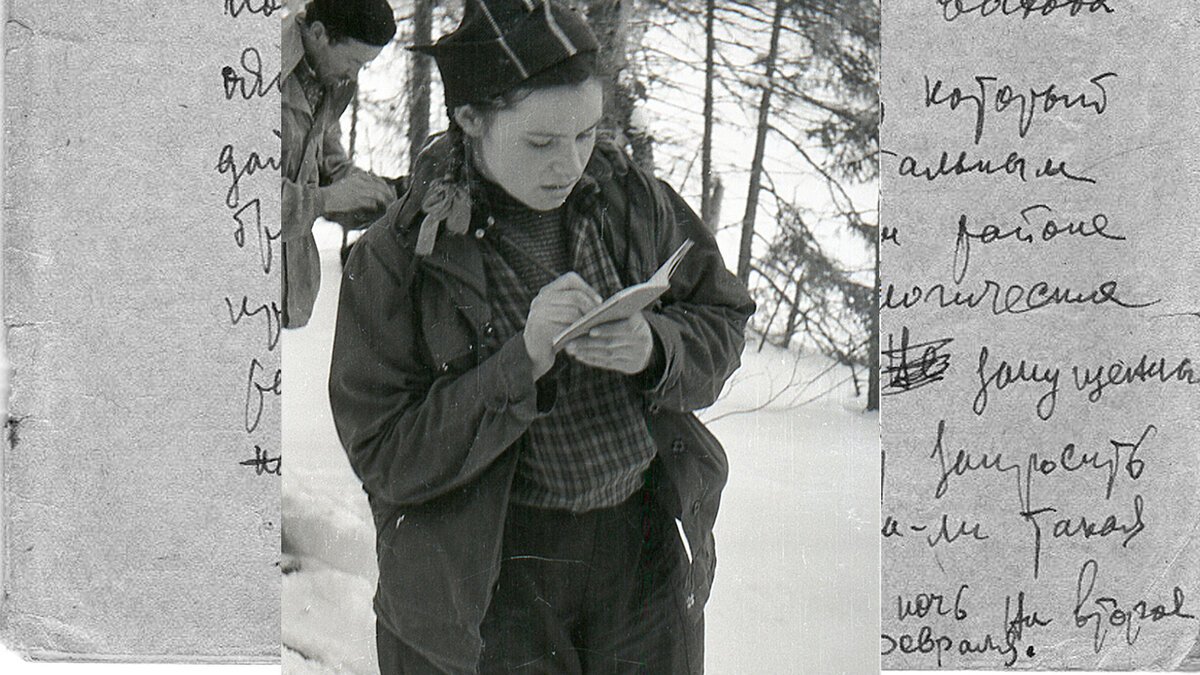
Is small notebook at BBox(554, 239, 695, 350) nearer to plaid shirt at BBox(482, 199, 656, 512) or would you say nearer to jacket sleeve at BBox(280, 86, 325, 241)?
plaid shirt at BBox(482, 199, 656, 512)

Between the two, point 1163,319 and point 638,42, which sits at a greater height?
point 638,42

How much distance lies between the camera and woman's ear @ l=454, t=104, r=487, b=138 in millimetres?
713

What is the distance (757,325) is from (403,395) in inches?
8.1

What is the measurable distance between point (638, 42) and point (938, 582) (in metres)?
0.51

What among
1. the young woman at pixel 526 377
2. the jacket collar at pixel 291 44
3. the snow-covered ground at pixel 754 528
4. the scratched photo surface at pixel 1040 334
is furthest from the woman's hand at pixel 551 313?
the scratched photo surface at pixel 1040 334

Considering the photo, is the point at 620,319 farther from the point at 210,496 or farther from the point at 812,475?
the point at 210,496

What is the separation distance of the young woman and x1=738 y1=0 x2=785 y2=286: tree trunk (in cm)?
2

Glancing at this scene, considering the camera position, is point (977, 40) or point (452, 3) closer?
point (452, 3)

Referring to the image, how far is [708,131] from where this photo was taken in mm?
743

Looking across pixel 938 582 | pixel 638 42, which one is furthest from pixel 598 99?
pixel 938 582

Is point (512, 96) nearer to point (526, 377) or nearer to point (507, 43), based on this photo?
point (507, 43)

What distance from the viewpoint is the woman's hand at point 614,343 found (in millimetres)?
693

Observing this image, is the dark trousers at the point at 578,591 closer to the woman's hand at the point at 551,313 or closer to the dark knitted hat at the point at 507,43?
the woman's hand at the point at 551,313

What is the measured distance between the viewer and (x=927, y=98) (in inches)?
38.9
